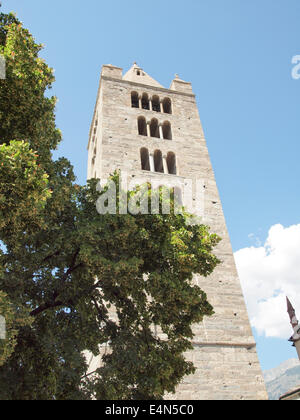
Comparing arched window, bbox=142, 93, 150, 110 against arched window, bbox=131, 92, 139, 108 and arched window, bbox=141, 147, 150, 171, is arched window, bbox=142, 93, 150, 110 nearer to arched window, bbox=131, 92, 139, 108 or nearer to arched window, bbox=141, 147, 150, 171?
arched window, bbox=131, 92, 139, 108

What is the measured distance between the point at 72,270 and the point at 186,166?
13.1 meters

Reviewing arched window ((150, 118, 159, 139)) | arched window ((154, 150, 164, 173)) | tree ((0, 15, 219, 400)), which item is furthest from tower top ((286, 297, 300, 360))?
arched window ((150, 118, 159, 139))

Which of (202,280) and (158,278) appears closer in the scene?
(158,278)

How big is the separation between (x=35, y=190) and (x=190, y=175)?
14.4m

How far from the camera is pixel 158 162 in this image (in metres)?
20.9

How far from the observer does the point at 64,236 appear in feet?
25.0

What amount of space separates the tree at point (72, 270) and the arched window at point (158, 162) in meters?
11.9

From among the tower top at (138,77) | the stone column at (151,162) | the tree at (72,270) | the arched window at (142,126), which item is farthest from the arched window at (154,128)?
the tree at (72,270)

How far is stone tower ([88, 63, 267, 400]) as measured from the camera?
13289mm

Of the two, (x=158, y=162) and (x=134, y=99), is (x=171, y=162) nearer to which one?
(x=158, y=162)

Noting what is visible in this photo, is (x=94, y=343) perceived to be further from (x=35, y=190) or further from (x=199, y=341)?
(x=199, y=341)

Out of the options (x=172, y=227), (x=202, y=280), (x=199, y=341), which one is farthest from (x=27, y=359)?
(x=202, y=280)

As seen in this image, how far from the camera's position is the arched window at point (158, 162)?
20.4 m
